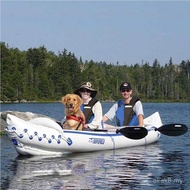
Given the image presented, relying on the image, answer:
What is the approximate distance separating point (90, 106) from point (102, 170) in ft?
10.5

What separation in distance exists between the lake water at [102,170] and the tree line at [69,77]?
68125mm

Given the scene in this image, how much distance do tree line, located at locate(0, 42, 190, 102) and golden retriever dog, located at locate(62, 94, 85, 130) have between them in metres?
68.2

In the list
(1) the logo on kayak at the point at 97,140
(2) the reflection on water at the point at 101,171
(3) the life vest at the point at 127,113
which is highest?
(3) the life vest at the point at 127,113

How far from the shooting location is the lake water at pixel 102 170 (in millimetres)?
9070

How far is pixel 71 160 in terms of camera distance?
11.9m

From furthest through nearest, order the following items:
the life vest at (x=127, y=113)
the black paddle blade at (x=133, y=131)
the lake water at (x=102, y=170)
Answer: the life vest at (x=127, y=113)
the black paddle blade at (x=133, y=131)
the lake water at (x=102, y=170)

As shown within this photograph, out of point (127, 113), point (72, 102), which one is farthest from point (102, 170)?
point (127, 113)

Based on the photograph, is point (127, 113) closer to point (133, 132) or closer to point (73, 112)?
point (133, 132)

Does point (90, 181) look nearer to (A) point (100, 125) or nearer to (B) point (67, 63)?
(A) point (100, 125)

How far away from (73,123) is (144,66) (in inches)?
5389

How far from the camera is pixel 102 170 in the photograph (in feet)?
34.4

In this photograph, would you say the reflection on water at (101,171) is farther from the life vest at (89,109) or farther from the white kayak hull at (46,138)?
the life vest at (89,109)

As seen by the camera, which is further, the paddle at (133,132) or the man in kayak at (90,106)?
the man in kayak at (90,106)

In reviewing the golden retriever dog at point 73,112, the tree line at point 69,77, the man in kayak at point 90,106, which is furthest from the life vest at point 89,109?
the tree line at point 69,77
